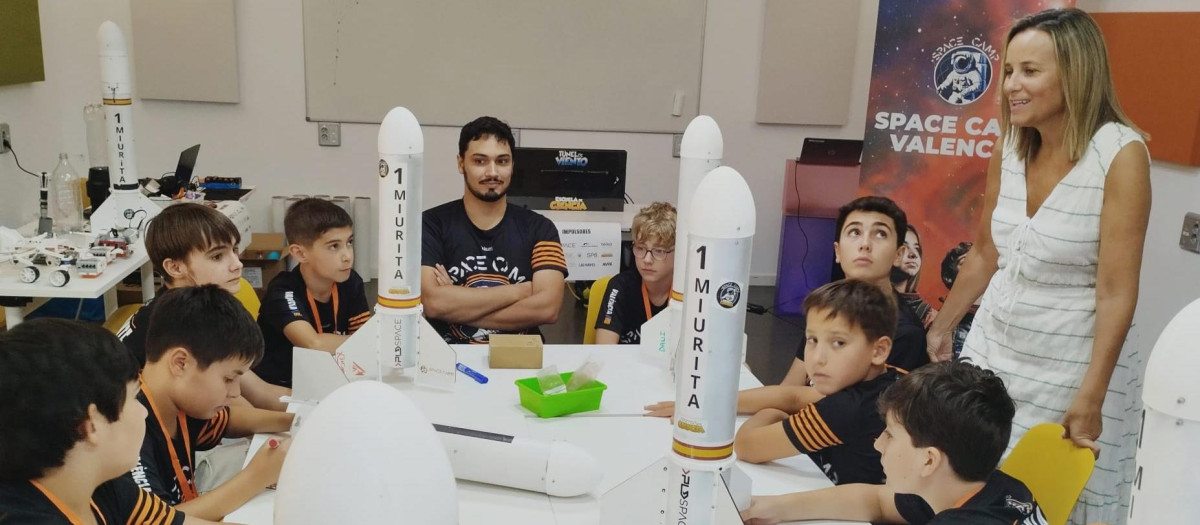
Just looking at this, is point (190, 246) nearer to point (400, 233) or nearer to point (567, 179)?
point (400, 233)

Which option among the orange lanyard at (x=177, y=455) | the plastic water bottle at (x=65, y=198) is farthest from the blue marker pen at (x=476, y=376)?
the plastic water bottle at (x=65, y=198)

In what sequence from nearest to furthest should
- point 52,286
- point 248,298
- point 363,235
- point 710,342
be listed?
point 710,342
point 248,298
point 52,286
point 363,235

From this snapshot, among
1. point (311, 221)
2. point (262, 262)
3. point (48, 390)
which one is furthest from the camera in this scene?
point (262, 262)

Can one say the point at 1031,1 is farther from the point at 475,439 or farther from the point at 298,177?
the point at 298,177

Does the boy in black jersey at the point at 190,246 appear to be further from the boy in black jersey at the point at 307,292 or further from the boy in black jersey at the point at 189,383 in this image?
the boy in black jersey at the point at 189,383

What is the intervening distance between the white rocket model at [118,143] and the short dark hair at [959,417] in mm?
3313

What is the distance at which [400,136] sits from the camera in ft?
7.25

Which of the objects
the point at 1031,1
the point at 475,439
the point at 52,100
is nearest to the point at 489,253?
the point at 475,439

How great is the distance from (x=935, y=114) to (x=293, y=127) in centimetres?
404

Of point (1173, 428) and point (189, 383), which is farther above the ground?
point (1173, 428)

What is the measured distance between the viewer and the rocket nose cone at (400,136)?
2.21 m

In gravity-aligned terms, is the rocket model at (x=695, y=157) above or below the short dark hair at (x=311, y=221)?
above

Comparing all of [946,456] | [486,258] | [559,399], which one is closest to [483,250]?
[486,258]

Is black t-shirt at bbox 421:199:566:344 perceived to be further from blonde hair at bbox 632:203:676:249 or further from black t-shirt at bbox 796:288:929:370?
black t-shirt at bbox 796:288:929:370
